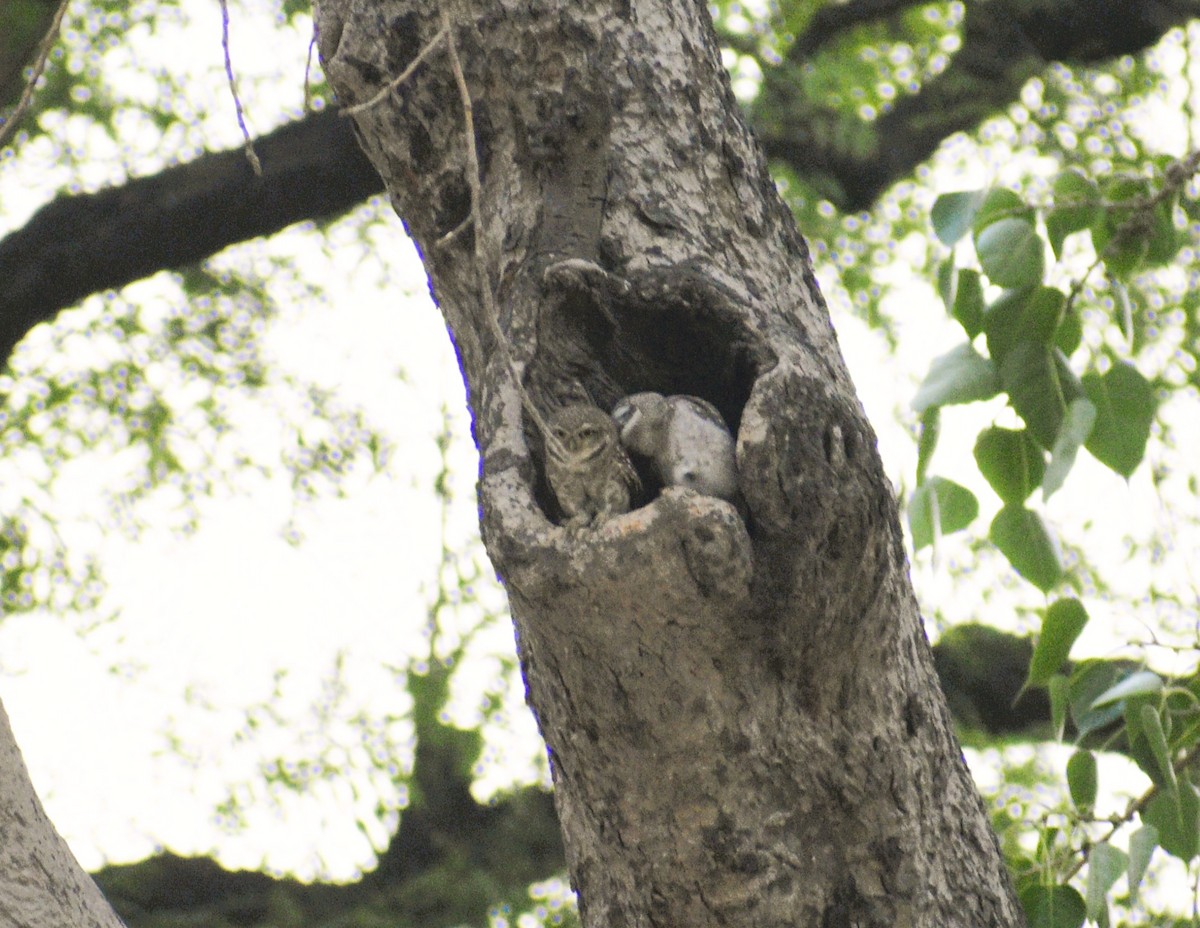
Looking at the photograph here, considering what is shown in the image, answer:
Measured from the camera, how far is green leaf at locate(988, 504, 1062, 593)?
1881 millimetres

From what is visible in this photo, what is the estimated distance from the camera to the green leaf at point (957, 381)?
5.99 feet

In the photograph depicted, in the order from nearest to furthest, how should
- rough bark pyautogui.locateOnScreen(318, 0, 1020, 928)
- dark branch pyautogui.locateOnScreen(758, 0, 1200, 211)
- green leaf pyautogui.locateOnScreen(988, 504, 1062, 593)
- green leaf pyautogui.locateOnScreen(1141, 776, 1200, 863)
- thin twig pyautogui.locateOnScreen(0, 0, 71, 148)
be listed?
thin twig pyautogui.locateOnScreen(0, 0, 71, 148) → rough bark pyautogui.locateOnScreen(318, 0, 1020, 928) → green leaf pyautogui.locateOnScreen(1141, 776, 1200, 863) → green leaf pyautogui.locateOnScreen(988, 504, 1062, 593) → dark branch pyautogui.locateOnScreen(758, 0, 1200, 211)

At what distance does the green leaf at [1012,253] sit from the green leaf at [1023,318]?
3cm

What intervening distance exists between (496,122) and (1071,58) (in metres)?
3.33

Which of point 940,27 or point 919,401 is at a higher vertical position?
point 940,27

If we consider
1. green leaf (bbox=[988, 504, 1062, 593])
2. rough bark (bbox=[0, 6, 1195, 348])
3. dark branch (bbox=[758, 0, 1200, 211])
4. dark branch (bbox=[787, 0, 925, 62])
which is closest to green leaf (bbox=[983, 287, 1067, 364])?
green leaf (bbox=[988, 504, 1062, 593])

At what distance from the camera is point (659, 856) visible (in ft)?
4.54

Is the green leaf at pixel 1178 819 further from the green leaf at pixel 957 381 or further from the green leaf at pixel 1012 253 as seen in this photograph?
the green leaf at pixel 1012 253

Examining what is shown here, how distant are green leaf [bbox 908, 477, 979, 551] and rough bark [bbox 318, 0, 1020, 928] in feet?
1.33

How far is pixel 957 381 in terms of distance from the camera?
6.05 feet

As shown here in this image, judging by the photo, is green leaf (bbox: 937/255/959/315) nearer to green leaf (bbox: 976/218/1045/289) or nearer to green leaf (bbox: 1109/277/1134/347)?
green leaf (bbox: 976/218/1045/289)

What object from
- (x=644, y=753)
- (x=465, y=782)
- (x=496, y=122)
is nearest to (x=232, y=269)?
(x=465, y=782)

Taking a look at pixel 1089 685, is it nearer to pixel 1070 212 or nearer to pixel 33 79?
pixel 1070 212

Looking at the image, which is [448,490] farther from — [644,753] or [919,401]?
[644,753]
